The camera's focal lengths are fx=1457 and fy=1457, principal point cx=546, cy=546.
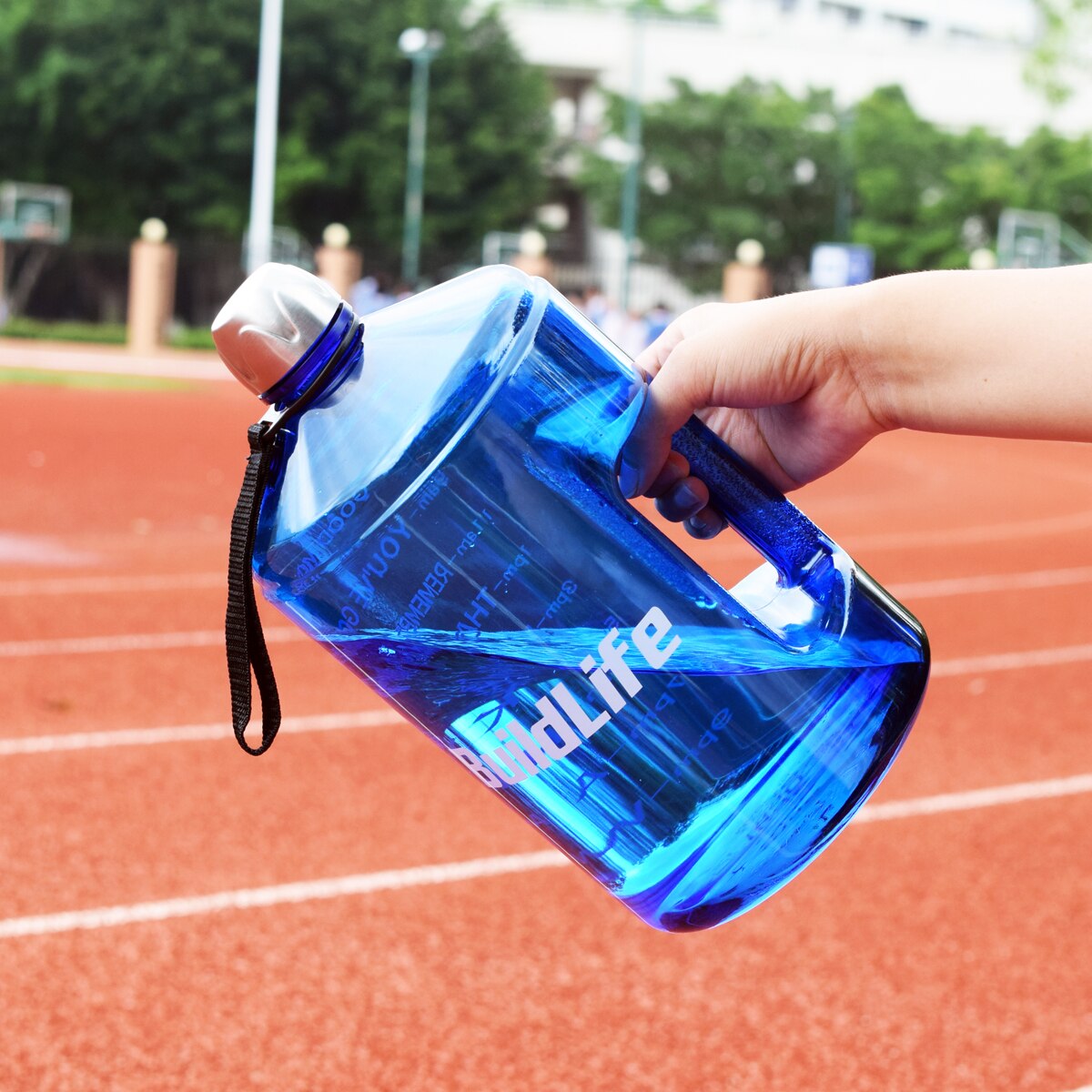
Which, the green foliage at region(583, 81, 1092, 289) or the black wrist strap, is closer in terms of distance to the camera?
the black wrist strap

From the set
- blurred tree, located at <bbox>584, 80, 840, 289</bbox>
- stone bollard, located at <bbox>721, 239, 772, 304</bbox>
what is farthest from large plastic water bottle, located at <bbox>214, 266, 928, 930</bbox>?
blurred tree, located at <bbox>584, 80, 840, 289</bbox>

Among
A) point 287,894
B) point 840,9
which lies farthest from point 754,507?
point 840,9

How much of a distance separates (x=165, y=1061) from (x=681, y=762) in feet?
6.43

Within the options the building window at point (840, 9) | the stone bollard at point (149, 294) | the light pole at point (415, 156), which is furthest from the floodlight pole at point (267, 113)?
the building window at point (840, 9)

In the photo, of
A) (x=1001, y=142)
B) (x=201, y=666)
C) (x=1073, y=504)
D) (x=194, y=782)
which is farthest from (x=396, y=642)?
(x=1001, y=142)

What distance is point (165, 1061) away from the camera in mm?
2666

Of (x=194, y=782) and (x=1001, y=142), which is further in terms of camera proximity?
(x=1001, y=142)

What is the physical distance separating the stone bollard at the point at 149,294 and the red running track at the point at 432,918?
74.0ft

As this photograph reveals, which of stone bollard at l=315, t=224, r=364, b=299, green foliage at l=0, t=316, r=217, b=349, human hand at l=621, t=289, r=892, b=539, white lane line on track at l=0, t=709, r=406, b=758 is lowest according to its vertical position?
green foliage at l=0, t=316, r=217, b=349

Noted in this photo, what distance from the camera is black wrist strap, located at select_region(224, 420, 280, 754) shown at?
1.01 metres

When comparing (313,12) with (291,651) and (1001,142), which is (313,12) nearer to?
(1001,142)

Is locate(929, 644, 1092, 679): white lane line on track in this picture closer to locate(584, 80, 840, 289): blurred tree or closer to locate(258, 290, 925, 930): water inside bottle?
locate(258, 290, 925, 930): water inside bottle

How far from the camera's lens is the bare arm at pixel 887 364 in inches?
41.1

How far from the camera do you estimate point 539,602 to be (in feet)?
3.27
